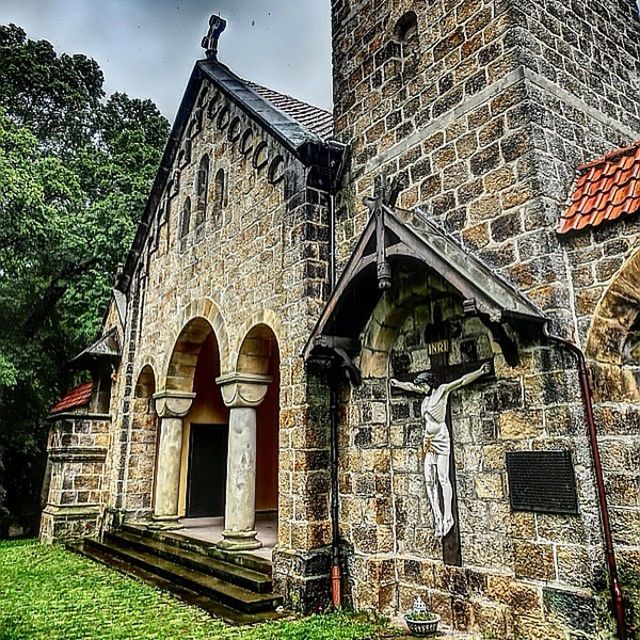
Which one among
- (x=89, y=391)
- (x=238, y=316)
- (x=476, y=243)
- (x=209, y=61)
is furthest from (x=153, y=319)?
(x=476, y=243)

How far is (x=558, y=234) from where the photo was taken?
4.25 m

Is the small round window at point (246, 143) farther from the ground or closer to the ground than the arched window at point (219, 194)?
farther from the ground

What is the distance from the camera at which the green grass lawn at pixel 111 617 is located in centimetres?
473

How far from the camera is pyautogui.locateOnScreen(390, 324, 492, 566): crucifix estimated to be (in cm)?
466

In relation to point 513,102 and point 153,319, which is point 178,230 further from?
point 513,102

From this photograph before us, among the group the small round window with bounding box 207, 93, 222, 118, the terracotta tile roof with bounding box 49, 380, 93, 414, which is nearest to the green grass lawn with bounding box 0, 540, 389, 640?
the terracotta tile roof with bounding box 49, 380, 93, 414

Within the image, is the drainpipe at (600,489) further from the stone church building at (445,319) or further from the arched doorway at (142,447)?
the arched doorway at (142,447)

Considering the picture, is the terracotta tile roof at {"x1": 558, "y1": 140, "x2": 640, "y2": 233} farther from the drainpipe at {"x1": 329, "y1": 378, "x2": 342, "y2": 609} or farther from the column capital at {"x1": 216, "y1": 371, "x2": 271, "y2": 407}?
the column capital at {"x1": 216, "y1": 371, "x2": 271, "y2": 407}

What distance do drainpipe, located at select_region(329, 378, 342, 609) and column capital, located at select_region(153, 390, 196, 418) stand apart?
13.2 feet

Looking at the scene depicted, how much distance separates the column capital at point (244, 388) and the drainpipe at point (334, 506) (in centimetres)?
153

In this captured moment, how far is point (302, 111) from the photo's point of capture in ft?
30.3

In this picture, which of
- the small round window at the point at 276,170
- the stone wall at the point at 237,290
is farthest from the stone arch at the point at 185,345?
the small round window at the point at 276,170

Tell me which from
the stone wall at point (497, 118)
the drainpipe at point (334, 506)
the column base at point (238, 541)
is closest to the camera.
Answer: the stone wall at point (497, 118)

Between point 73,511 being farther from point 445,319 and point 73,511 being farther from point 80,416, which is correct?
point 445,319
